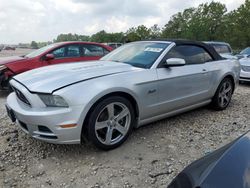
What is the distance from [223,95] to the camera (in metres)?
4.85

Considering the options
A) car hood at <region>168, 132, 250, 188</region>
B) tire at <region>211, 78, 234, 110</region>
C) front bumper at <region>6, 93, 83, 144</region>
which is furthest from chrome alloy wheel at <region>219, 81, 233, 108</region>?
car hood at <region>168, 132, 250, 188</region>

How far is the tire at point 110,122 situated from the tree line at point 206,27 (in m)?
21.5

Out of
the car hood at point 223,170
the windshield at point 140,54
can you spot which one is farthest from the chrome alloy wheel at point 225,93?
the car hood at point 223,170

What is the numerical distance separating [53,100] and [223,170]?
77.1 inches

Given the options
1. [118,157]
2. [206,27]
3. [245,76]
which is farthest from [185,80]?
[206,27]

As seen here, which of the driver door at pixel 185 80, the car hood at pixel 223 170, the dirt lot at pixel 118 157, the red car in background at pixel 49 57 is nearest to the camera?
the car hood at pixel 223 170

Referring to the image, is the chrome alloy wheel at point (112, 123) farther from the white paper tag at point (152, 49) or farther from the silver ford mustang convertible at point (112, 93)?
the white paper tag at point (152, 49)

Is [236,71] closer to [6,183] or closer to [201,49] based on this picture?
[201,49]

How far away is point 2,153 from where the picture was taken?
3125 mm

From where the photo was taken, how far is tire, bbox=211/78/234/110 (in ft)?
15.3

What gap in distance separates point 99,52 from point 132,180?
5260mm

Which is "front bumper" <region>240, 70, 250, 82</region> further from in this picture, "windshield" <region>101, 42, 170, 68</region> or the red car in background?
"windshield" <region>101, 42, 170, 68</region>

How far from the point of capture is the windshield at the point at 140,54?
3.61 m

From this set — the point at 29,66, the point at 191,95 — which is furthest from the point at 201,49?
the point at 29,66
